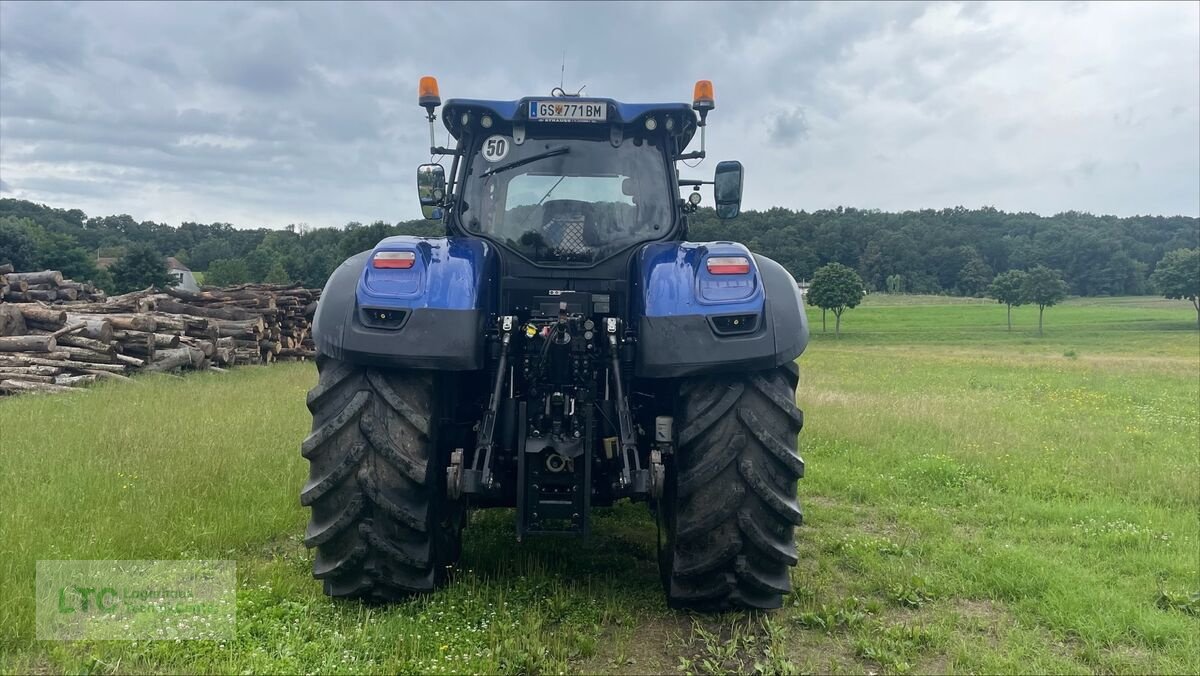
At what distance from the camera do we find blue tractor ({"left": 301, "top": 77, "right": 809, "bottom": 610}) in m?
3.56

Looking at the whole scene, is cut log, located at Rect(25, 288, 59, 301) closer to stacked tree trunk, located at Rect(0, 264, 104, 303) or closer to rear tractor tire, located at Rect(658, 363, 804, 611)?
stacked tree trunk, located at Rect(0, 264, 104, 303)

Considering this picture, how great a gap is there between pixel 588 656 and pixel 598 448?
0.99 m

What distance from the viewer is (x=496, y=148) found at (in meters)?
4.73

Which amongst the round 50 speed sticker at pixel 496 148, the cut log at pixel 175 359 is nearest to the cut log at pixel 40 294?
the cut log at pixel 175 359

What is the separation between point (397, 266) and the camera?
3.73 m

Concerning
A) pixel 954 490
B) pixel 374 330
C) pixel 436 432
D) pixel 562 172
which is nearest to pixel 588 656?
pixel 436 432

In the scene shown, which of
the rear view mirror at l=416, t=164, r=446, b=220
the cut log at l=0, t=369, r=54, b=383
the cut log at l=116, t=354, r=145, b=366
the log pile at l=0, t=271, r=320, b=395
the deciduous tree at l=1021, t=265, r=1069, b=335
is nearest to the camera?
the rear view mirror at l=416, t=164, r=446, b=220

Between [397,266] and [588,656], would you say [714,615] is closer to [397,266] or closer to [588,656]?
[588,656]

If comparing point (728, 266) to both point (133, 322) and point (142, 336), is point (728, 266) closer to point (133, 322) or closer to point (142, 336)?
point (142, 336)

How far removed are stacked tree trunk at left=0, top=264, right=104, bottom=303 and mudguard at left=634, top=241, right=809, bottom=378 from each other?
1761 cm

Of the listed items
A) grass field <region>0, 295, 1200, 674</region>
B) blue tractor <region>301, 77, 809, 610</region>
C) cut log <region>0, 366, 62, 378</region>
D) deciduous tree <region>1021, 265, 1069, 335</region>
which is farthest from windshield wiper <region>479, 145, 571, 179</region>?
deciduous tree <region>1021, 265, 1069, 335</region>

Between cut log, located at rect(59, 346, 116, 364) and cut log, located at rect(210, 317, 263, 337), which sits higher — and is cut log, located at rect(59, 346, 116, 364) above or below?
below

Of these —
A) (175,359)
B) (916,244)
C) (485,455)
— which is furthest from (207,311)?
(916,244)

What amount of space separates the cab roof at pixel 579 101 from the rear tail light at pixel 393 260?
1.31 m
